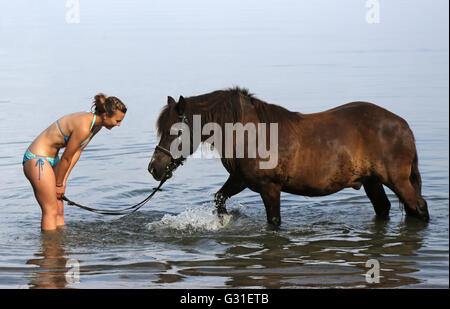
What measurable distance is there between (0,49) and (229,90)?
17.0m

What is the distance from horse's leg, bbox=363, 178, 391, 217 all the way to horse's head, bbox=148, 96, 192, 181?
2240mm

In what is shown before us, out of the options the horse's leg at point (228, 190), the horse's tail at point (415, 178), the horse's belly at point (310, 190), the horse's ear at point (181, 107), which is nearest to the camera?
the horse's ear at point (181, 107)

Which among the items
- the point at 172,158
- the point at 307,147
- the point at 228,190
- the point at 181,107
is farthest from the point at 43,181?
the point at 307,147

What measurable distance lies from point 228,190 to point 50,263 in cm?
227

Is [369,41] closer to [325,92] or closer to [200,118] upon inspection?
[325,92]

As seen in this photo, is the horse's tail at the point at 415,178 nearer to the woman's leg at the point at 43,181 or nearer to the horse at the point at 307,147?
the horse at the point at 307,147

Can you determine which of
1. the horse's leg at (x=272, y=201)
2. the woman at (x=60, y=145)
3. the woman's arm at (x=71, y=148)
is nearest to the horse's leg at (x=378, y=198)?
the horse's leg at (x=272, y=201)

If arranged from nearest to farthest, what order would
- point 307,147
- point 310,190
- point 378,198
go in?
1. point 307,147
2. point 310,190
3. point 378,198

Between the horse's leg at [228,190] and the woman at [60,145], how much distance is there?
1518mm

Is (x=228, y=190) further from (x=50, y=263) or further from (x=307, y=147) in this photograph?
(x=50, y=263)

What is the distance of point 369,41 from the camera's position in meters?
23.0

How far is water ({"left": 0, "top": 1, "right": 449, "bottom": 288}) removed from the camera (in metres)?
6.90

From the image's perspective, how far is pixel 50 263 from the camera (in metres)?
7.07

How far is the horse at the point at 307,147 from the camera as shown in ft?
24.8
